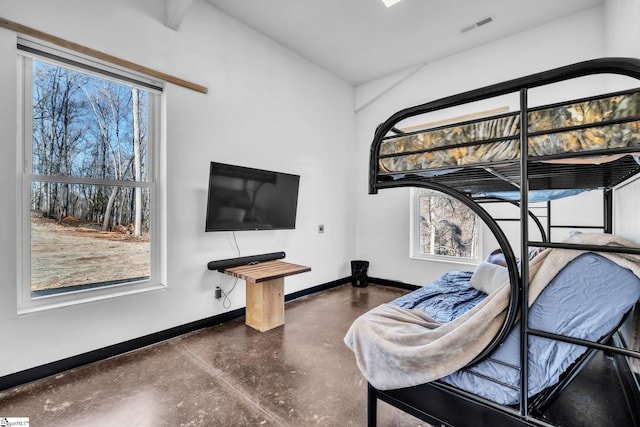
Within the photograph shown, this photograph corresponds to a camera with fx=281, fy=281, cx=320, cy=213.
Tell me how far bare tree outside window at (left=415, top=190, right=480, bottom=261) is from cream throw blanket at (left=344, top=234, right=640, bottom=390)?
277 centimetres

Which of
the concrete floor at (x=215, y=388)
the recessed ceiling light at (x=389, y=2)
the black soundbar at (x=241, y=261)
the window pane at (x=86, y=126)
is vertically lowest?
the concrete floor at (x=215, y=388)

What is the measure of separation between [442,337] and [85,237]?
2720mm

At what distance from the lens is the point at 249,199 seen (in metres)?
3.04

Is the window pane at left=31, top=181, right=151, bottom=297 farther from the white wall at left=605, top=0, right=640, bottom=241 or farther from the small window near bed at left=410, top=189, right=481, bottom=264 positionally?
the white wall at left=605, top=0, right=640, bottom=241

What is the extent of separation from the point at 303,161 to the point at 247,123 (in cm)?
98

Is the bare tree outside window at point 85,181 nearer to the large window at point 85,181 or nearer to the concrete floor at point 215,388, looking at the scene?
the large window at point 85,181

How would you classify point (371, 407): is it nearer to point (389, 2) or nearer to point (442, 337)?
point (442, 337)

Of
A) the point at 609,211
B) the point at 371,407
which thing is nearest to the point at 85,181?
the point at 371,407

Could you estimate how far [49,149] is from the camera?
2164 mm

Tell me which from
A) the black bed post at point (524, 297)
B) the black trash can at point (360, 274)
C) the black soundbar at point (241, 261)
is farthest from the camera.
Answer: the black trash can at point (360, 274)

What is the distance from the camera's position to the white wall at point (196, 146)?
6.40 feet

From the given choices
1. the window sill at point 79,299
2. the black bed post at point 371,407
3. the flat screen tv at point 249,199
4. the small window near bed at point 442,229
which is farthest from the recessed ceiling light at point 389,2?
the window sill at point 79,299

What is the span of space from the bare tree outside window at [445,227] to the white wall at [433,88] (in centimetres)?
19

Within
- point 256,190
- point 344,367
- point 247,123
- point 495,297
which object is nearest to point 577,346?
point 495,297
